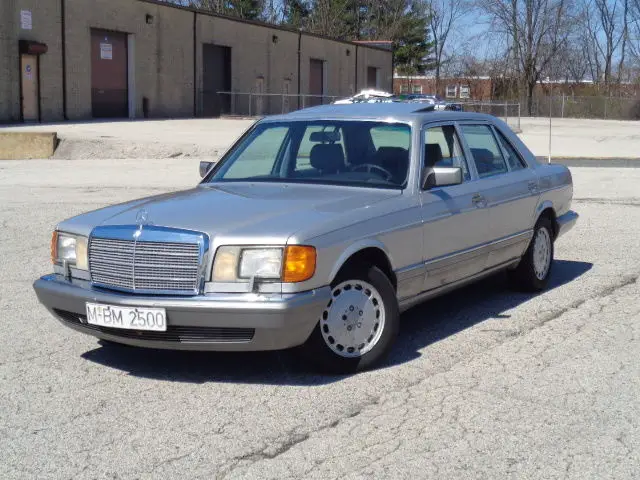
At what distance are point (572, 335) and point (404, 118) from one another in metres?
1.93

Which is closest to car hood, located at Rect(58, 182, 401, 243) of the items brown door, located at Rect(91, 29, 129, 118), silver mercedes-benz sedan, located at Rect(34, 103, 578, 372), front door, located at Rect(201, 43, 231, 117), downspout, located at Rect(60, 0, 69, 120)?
silver mercedes-benz sedan, located at Rect(34, 103, 578, 372)

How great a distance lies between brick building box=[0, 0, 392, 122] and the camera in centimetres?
3559

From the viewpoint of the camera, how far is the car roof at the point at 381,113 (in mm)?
6895

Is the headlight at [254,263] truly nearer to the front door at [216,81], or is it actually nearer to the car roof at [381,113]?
the car roof at [381,113]

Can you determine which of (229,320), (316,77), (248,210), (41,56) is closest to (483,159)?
(248,210)

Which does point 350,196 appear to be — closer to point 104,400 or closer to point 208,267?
point 208,267

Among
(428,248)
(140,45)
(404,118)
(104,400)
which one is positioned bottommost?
(104,400)

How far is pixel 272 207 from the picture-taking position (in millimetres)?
5883

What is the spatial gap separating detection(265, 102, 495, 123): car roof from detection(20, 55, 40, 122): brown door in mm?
30282

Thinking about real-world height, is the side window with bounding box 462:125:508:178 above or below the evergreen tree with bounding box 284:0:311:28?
below

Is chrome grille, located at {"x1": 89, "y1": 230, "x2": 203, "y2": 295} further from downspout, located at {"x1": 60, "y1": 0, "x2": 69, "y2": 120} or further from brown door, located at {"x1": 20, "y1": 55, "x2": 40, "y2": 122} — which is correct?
downspout, located at {"x1": 60, "y1": 0, "x2": 69, "y2": 120}

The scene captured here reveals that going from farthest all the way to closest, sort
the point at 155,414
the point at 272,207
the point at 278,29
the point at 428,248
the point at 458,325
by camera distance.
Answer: the point at 278,29 → the point at 458,325 → the point at 428,248 → the point at 272,207 → the point at 155,414

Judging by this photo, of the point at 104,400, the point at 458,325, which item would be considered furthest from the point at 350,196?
the point at 104,400

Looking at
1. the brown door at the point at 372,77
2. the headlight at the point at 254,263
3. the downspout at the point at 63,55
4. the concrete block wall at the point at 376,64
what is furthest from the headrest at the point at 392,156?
the brown door at the point at 372,77
